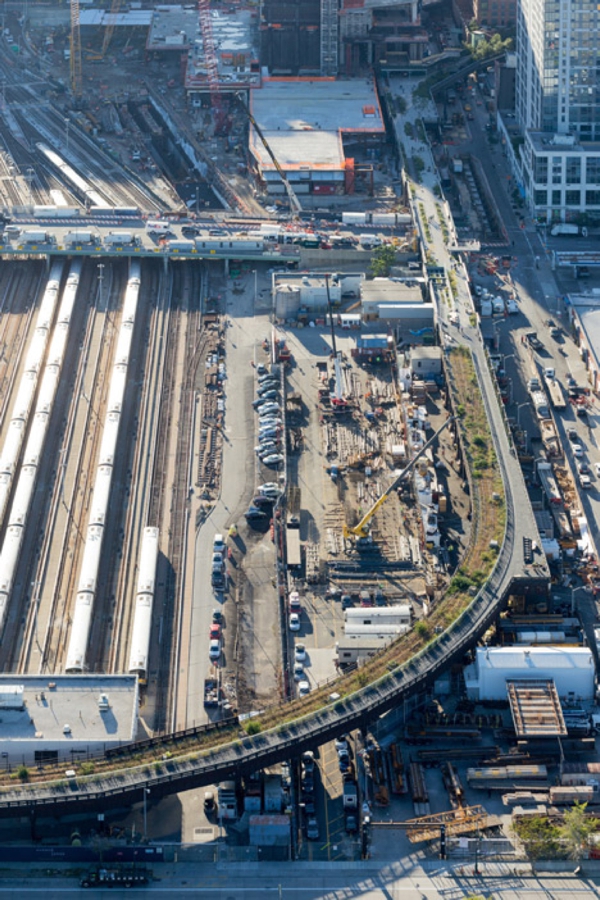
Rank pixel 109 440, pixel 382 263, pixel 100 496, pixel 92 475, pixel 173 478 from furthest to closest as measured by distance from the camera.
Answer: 1. pixel 382 263
2. pixel 109 440
3. pixel 92 475
4. pixel 173 478
5. pixel 100 496

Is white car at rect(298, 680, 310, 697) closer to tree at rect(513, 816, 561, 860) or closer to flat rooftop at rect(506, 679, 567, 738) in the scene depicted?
flat rooftop at rect(506, 679, 567, 738)

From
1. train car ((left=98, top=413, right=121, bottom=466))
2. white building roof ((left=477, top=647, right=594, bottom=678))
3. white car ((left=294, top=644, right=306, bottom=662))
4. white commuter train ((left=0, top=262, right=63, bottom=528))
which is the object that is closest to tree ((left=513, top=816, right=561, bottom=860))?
white building roof ((left=477, top=647, right=594, bottom=678))

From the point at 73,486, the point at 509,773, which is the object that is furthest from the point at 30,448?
the point at 509,773

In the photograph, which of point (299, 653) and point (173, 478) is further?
point (173, 478)

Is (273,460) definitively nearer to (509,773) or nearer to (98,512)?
(98,512)

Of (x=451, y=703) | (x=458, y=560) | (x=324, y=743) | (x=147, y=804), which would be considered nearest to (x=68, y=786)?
(x=147, y=804)

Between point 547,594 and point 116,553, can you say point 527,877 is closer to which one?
point 547,594
